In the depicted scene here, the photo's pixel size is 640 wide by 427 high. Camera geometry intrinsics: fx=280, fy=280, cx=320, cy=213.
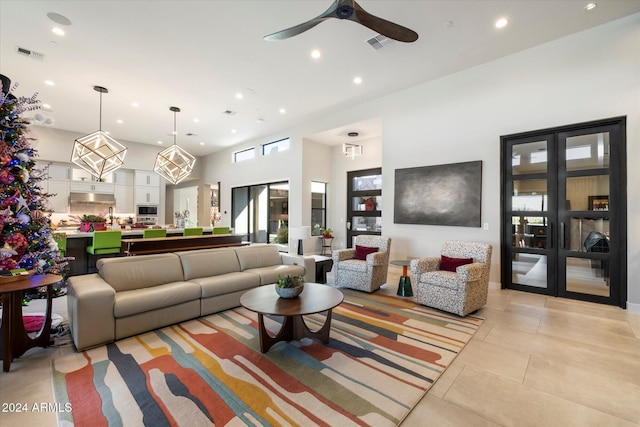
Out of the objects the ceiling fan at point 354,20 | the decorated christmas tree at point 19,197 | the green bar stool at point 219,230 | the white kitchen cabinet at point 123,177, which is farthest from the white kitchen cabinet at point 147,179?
the ceiling fan at point 354,20

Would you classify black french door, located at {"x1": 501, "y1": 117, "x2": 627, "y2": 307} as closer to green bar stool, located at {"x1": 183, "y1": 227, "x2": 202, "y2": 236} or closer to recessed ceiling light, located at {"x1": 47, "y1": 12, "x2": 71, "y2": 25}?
green bar stool, located at {"x1": 183, "y1": 227, "x2": 202, "y2": 236}

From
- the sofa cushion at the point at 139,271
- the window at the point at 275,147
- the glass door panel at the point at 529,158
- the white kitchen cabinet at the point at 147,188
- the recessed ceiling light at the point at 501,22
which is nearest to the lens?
the sofa cushion at the point at 139,271

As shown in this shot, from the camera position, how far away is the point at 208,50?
4.34m

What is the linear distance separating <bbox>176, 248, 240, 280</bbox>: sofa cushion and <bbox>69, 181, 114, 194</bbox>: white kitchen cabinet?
7534mm

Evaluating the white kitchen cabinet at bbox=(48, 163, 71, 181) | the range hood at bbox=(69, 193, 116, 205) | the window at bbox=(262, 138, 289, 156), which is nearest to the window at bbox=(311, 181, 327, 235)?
the window at bbox=(262, 138, 289, 156)

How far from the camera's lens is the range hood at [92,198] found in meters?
8.84

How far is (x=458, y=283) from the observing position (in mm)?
3594

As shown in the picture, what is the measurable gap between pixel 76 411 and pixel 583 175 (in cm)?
620

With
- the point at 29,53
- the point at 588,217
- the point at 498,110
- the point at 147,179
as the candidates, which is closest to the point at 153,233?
the point at 29,53

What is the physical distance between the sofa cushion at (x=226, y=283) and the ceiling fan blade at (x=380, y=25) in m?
3.33

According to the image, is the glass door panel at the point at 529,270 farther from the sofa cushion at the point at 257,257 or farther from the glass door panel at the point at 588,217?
the sofa cushion at the point at 257,257

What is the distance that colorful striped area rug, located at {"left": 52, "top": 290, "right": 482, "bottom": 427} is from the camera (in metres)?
1.84

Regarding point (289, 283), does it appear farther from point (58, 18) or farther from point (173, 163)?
point (173, 163)

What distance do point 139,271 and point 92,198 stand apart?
7801mm
